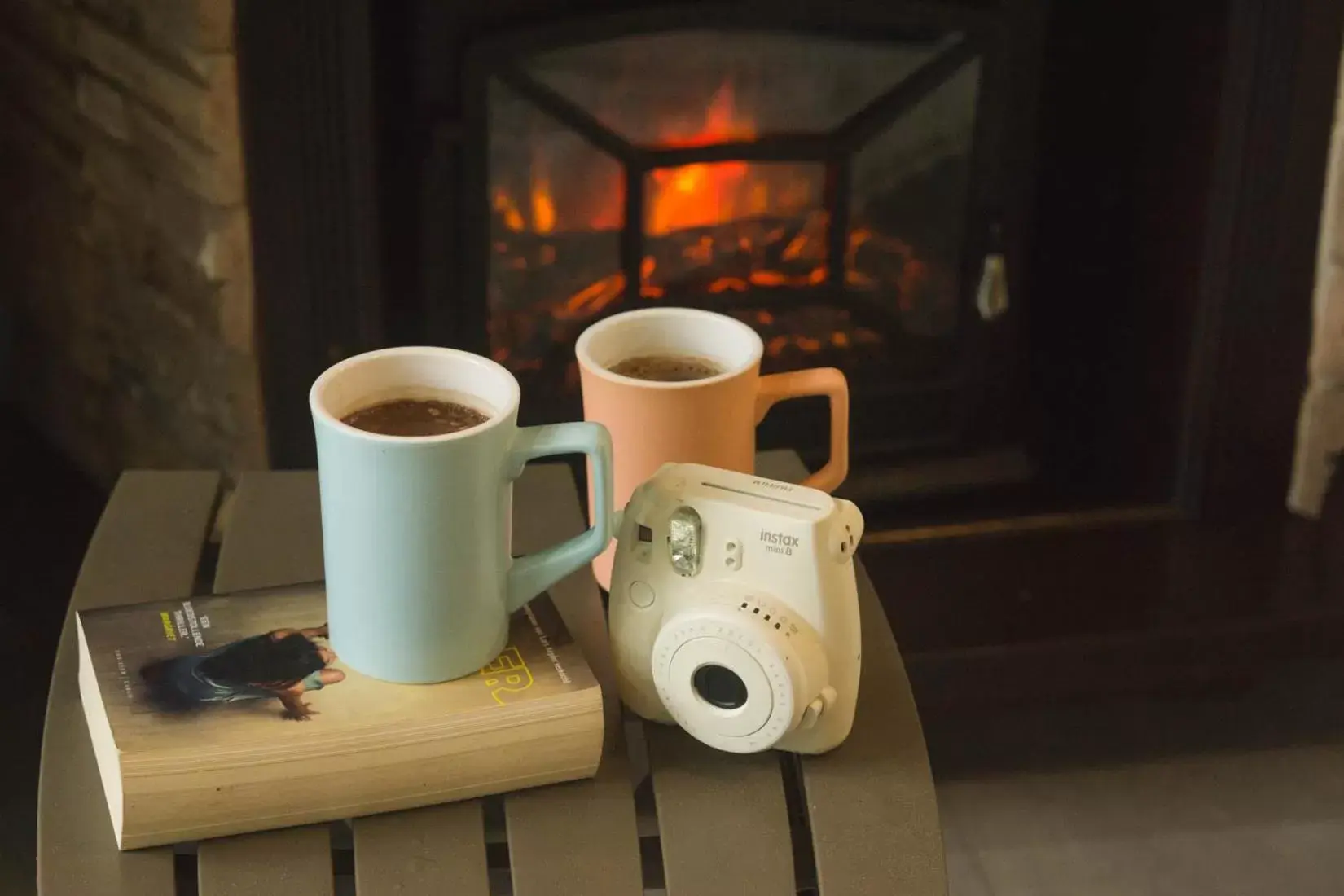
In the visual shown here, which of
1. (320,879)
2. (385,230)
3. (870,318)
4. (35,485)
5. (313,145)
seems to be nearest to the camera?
(320,879)

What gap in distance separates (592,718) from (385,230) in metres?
0.72

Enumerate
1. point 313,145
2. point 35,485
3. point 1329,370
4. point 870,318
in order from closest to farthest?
point 313,145 → point 1329,370 → point 870,318 → point 35,485

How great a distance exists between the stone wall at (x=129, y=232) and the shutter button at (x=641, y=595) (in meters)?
0.63

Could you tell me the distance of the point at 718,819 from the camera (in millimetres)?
707

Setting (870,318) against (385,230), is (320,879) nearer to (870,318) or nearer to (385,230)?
(385,230)

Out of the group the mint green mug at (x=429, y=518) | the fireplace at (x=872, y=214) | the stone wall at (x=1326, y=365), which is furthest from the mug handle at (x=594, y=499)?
the stone wall at (x=1326, y=365)

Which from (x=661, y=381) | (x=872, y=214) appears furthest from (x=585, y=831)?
(x=872, y=214)

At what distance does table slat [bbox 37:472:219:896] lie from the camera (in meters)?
0.66

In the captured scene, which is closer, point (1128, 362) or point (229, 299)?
point (229, 299)

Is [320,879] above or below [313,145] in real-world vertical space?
below

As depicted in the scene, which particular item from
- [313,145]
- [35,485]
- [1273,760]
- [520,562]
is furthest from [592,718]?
[35,485]

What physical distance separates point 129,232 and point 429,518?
82 cm

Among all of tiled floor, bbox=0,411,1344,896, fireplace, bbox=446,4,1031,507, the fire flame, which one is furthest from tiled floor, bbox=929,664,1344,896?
the fire flame

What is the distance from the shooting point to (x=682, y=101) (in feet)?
4.60
